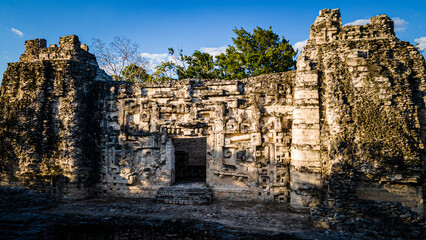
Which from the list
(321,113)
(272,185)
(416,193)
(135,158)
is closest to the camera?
(416,193)

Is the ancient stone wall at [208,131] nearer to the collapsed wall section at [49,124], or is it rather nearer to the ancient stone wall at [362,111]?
the collapsed wall section at [49,124]

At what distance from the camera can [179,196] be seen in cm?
800

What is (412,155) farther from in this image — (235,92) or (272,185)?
(235,92)

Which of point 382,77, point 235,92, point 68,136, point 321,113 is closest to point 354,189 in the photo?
point 321,113

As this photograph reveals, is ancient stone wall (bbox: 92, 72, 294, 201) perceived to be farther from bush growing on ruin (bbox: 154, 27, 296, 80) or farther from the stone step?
bush growing on ruin (bbox: 154, 27, 296, 80)

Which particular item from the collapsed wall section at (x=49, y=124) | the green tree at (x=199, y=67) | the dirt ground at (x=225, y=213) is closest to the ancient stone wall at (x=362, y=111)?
the dirt ground at (x=225, y=213)

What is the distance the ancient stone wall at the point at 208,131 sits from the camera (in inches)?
310

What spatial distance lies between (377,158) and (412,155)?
700 mm

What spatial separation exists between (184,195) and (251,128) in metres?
2.86

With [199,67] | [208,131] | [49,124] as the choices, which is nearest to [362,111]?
[208,131]

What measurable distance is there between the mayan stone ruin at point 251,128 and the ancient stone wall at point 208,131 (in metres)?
0.03

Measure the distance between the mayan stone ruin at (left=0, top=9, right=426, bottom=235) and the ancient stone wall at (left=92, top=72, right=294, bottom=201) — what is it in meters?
0.03

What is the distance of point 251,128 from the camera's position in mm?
8008

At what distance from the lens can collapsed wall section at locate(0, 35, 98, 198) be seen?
828cm
